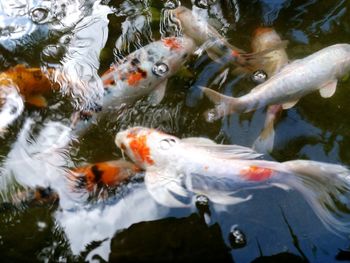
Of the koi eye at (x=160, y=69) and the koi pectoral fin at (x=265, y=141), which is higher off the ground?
the koi eye at (x=160, y=69)

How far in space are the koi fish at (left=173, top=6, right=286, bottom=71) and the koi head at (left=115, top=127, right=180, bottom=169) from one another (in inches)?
31.3

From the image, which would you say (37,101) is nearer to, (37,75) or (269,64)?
(37,75)

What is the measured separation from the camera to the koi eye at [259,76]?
3.05 meters

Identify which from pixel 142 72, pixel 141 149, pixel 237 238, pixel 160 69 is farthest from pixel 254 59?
pixel 237 238

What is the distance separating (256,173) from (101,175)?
0.90 m

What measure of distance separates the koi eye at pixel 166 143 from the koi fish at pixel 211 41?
794 millimetres

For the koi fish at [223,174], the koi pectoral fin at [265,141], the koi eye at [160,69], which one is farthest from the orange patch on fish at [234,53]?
the koi fish at [223,174]

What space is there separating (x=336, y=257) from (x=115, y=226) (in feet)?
4.07

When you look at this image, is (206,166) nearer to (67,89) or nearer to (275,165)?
(275,165)

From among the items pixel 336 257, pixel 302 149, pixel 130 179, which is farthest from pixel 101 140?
pixel 336 257

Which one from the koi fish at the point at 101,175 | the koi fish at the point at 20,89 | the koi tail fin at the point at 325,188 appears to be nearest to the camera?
the koi tail fin at the point at 325,188

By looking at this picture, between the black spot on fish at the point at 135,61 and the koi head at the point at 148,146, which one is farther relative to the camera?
the black spot on fish at the point at 135,61

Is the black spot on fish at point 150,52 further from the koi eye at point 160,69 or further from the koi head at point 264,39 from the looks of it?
the koi head at point 264,39

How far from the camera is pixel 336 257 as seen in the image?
2.43 metres
